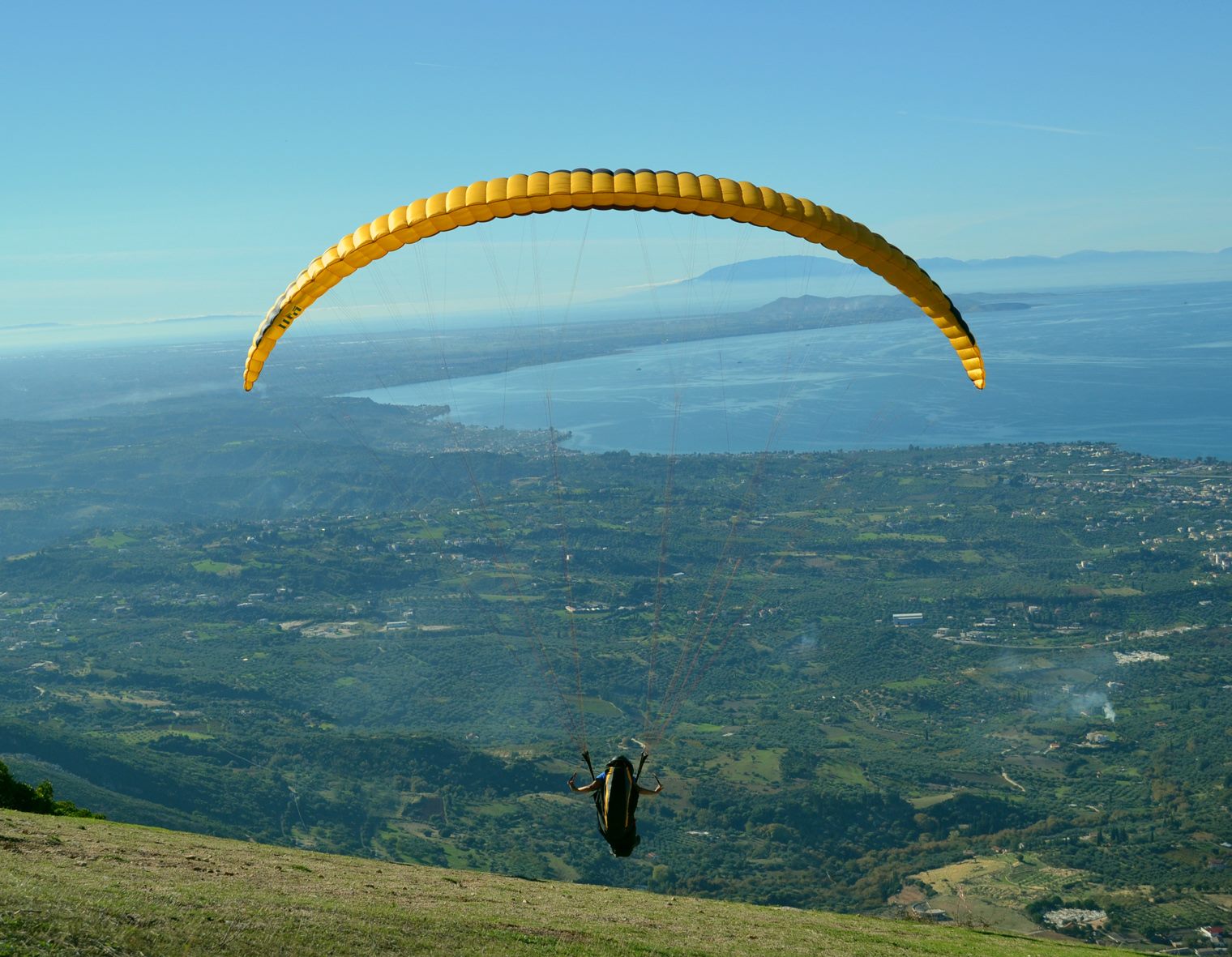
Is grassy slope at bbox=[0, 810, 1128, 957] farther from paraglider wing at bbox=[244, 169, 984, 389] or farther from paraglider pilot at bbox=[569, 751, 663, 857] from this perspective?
paraglider wing at bbox=[244, 169, 984, 389]

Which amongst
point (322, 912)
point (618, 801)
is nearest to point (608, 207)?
point (618, 801)

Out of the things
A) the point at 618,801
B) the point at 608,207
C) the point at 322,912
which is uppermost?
the point at 608,207

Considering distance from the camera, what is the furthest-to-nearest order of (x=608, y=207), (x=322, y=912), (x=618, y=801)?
1. (x=608, y=207)
2. (x=618, y=801)
3. (x=322, y=912)

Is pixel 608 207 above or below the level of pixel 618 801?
above

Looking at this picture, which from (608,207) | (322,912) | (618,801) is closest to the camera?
(322,912)

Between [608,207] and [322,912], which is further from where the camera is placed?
[608,207]

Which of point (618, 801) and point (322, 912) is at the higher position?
point (618, 801)

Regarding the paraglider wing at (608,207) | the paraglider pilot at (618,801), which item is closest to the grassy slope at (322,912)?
the paraglider pilot at (618,801)

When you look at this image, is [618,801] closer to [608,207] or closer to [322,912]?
[322,912]
